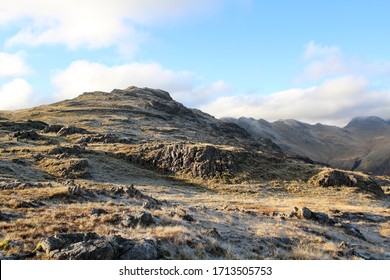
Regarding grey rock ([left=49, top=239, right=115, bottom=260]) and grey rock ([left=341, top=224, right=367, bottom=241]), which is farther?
grey rock ([left=341, top=224, right=367, bottom=241])

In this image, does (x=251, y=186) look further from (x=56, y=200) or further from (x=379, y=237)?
(x=56, y=200)

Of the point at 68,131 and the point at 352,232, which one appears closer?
the point at 352,232

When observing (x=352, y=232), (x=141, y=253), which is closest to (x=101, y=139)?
(x=352, y=232)

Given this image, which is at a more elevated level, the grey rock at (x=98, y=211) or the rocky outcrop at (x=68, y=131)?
the rocky outcrop at (x=68, y=131)

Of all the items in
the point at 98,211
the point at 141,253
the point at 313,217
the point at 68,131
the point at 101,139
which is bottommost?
the point at 313,217

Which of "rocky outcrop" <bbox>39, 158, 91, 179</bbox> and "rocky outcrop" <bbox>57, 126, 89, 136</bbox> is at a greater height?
"rocky outcrop" <bbox>57, 126, 89, 136</bbox>

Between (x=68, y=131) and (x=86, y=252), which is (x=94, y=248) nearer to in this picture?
(x=86, y=252)

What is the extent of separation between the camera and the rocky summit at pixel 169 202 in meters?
15.0

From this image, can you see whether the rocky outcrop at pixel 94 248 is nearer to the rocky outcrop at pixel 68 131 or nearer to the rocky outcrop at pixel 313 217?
the rocky outcrop at pixel 313 217

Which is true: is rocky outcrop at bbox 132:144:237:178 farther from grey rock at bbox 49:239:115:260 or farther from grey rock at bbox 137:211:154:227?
grey rock at bbox 49:239:115:260

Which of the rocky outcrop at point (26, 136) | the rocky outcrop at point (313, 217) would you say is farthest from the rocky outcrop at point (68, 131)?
the rocky outcrop at point (313, 217)

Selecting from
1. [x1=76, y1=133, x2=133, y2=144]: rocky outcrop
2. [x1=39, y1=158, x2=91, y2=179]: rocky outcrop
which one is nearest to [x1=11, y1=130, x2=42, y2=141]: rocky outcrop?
[x1=76, y1=133, x2=133, y2=144]: rocky outcrop

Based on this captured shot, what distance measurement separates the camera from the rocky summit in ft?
49.3

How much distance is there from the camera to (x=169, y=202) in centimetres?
3038
